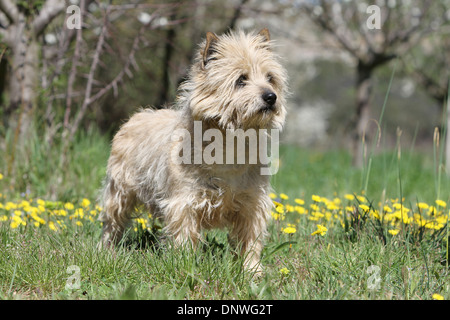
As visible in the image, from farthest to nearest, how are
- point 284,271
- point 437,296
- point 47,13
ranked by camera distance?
1. point 47,13
2. point 284,271
3. point 437,296

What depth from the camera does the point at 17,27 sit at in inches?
232

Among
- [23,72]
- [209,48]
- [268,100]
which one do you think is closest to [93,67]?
[23,72]

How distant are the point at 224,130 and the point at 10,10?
12.8 ft

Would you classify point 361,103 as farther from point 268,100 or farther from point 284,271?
point 284,271

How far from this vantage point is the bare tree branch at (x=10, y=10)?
19.1 feet

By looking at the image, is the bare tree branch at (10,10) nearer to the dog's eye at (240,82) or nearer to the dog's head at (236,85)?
the dog's head at (236,85)

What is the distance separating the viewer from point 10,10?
19.3 feet

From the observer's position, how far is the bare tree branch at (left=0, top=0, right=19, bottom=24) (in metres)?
5.81

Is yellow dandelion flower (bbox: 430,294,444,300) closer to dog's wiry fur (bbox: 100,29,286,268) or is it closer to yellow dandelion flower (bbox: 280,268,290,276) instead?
yellow dandelion flower (bbox: 280,268,290,276)

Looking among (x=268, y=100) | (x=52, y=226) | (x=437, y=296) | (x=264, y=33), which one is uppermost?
(x=264, y=33)

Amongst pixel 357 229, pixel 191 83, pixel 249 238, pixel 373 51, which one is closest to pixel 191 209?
pixel 249 238

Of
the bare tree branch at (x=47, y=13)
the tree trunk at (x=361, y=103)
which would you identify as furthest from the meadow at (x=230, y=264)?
the tree trunk at (x=361, y=103)
